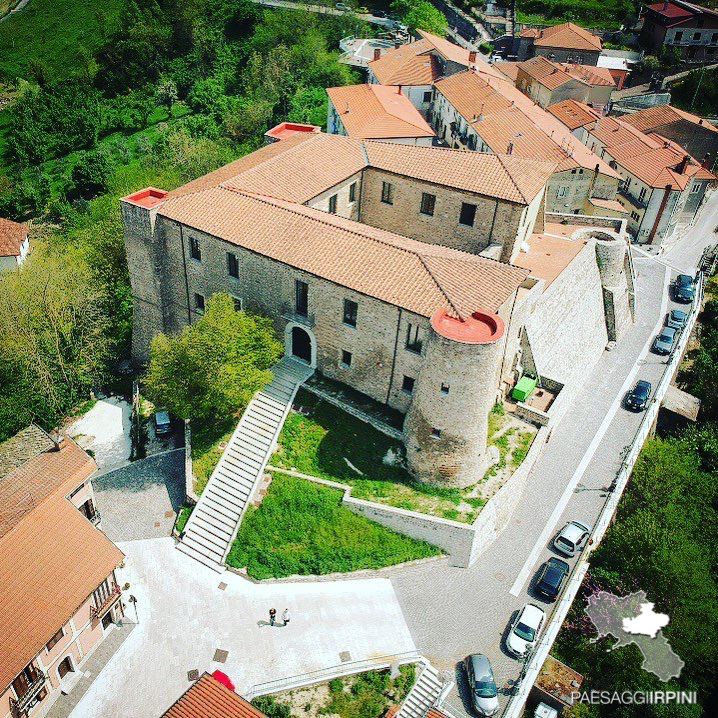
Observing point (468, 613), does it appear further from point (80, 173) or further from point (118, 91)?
point (118, 91)

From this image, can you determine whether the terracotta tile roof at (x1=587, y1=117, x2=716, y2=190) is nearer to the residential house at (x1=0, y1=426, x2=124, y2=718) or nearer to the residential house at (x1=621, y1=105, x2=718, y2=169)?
the residential house at (x1=621, y1=105, x2=718, y2=169)

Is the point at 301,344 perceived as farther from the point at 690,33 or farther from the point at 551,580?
the point at 690,33

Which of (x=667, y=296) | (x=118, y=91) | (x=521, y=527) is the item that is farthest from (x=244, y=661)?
(x=118, y=91)

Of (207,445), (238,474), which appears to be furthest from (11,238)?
(238,474)

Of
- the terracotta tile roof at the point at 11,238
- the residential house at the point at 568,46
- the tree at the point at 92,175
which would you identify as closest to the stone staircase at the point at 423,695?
the terracotta tile roof at the point at 11,238

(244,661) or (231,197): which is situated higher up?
(231,197)
